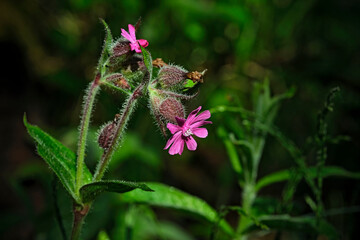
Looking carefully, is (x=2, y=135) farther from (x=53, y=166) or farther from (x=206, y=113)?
(x=206, y=113)

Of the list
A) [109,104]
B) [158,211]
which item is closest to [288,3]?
[109,104]

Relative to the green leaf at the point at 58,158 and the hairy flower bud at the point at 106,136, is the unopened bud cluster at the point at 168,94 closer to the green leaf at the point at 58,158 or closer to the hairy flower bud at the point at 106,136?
the hairy flower bud at the point at 106,136

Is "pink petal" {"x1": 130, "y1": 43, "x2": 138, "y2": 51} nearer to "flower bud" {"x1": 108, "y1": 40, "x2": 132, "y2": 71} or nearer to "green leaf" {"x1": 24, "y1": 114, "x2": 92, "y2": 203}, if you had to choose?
"flower bud" {"x1": 108, "y1": 40, "x2": 132, "y2": 71}

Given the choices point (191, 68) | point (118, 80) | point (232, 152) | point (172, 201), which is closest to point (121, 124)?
point (118, 80)

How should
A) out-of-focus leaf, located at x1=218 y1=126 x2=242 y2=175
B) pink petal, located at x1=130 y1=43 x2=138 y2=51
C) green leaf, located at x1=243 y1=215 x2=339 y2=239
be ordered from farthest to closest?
out-of-focus leaf, located at x1=218 y1=126 x2=242 y2=175, green leaf, located at x1=243 y1=215 x2=339 y2=239, pink petal, located at x1=130 y1=43 x2=138 y2=51

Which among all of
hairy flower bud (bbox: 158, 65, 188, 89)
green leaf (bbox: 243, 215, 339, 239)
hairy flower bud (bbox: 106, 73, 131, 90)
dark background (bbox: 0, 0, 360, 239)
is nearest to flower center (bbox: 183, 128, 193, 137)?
hairy flower bud (bbox: 158, 65, 188, 89)

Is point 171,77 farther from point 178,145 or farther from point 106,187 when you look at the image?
point 106,187
